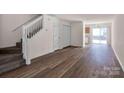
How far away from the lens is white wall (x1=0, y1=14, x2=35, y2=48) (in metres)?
3.53

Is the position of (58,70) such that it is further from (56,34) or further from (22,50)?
(56,34)

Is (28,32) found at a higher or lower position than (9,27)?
lower

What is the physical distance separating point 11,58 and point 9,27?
79 centimetres

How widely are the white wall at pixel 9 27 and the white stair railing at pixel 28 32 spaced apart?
0.60 ft

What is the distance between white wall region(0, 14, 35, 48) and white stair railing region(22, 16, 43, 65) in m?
0.18

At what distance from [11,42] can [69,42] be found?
260 centimetres

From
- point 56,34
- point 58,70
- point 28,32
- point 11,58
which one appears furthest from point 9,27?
point 58,70

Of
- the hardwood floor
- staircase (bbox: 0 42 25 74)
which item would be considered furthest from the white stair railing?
the hardwood floor

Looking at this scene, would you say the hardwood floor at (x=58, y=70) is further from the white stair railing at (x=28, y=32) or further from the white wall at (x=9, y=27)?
the white wall at (x=9, y=27)

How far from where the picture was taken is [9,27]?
3689 mm

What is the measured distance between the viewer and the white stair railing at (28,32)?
3.82 meters

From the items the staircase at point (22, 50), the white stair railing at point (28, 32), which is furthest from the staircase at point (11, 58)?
the white stair railing at point (28, 32)
